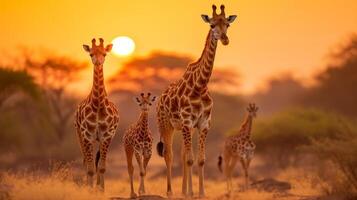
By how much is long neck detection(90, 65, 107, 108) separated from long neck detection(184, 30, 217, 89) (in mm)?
1543

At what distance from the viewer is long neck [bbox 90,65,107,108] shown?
48.2 ft

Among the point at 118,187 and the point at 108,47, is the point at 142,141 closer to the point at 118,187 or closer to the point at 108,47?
the point at 108,47

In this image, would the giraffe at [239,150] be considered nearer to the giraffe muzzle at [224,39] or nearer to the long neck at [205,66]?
the long neck at [205,66]

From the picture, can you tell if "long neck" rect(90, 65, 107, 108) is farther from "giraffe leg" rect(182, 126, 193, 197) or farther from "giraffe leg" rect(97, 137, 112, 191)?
"giraffe leg" rect(182, 126, 193, 197)

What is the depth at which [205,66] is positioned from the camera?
14633 millimetres

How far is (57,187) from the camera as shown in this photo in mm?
13203

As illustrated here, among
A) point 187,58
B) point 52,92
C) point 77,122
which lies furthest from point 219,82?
point 77,122

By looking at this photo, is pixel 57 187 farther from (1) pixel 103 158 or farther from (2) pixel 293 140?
(2) pixel 293 140

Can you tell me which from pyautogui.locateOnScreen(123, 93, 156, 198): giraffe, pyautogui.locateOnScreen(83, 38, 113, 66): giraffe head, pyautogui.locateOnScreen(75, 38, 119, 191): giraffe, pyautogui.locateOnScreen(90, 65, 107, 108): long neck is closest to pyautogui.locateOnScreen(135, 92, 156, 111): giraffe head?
pyautogui.locateOnScreen(123, 93, 156, 198): giraffe

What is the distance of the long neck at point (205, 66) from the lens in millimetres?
14460

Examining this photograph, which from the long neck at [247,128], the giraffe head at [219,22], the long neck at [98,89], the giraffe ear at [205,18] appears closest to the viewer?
the giraffe head at [219,22]

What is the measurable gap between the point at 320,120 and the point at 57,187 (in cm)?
1622

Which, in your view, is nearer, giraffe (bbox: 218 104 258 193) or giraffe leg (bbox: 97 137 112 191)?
giraffe leg (bbox: 97 137 112 191)

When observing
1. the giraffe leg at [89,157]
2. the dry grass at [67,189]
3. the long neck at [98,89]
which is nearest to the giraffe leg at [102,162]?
the giraffe leg at [89,157]
